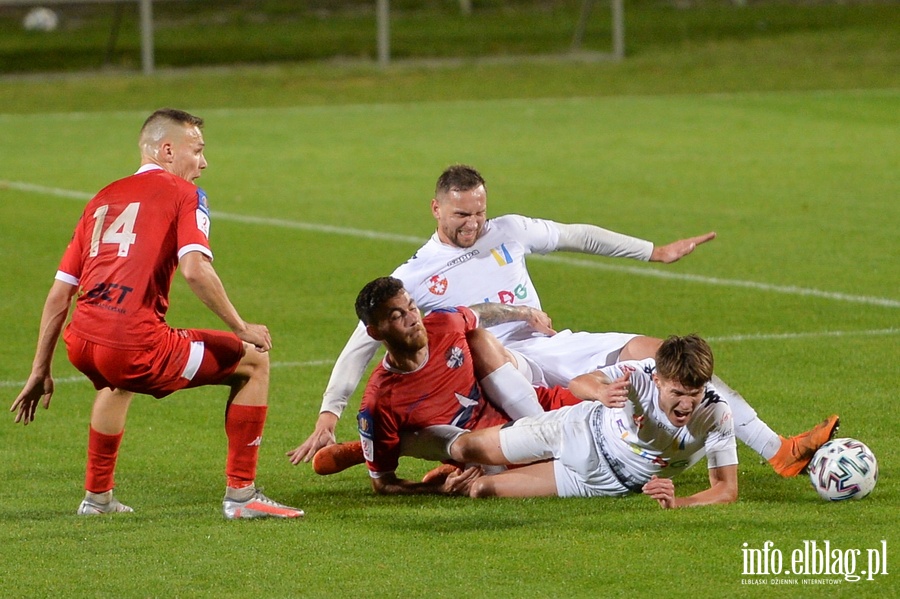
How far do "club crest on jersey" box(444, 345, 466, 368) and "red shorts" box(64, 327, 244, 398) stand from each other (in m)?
1.14

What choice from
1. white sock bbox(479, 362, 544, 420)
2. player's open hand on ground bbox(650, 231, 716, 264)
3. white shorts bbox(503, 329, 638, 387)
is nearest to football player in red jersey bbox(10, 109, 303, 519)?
white sock bbox(479, 362, 544, 420)

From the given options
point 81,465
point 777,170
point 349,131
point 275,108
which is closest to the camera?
point 81,465

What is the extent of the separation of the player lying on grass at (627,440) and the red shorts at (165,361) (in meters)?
1.28

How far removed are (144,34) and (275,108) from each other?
5234 mm

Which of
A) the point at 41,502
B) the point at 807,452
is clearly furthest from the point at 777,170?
the point at 41,502

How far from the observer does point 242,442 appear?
687 centimetres

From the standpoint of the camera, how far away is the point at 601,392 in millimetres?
6824

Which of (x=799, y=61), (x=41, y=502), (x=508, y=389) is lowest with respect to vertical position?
(x=41, y=502)

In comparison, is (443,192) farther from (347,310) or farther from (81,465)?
(347,310)

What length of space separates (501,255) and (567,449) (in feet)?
5.38

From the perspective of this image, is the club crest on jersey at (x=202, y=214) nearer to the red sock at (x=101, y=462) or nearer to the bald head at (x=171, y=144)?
the bald head at (x=171, y=144)

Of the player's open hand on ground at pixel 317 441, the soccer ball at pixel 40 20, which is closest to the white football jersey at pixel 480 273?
the player's open hand on ground at pixel 317 441

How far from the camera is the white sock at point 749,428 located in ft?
23.9

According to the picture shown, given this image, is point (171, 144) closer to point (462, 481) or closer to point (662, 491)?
point (462, 481)
